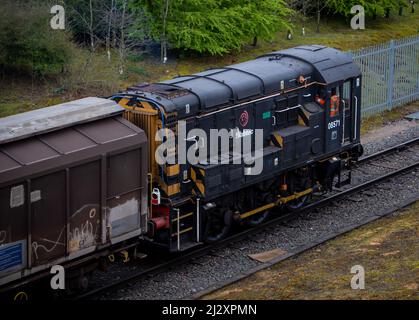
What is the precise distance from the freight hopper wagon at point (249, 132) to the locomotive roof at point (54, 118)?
135 centimetres

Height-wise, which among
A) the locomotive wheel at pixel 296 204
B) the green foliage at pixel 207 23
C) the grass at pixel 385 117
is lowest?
the locomotive wheel at pixel 296 204

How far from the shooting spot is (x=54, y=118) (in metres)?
15.7

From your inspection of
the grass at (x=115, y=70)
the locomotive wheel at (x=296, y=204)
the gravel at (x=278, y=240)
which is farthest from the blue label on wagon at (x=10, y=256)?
the grass at (x=115, y=70)

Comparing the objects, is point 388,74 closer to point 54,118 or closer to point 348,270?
point 348,270

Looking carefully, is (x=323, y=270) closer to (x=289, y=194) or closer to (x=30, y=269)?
(x=289, y=194)

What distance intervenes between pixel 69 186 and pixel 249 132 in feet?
19.6

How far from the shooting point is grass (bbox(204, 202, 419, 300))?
15750 millimetres

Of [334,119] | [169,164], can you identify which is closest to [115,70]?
[334,119]

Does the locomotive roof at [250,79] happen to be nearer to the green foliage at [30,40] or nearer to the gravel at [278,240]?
the gravel at [278,240]

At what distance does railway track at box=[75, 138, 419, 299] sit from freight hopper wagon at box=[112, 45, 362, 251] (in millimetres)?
253

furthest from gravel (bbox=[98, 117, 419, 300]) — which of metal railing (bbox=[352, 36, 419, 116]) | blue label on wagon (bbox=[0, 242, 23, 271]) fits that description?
metal railing (bbox=[352, 36, 419, 116])

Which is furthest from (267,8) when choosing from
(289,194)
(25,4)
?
(289,194)

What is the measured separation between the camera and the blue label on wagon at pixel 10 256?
568 inches

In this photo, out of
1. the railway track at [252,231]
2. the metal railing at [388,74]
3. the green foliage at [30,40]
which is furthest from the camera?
the metal railing at [388,74]
